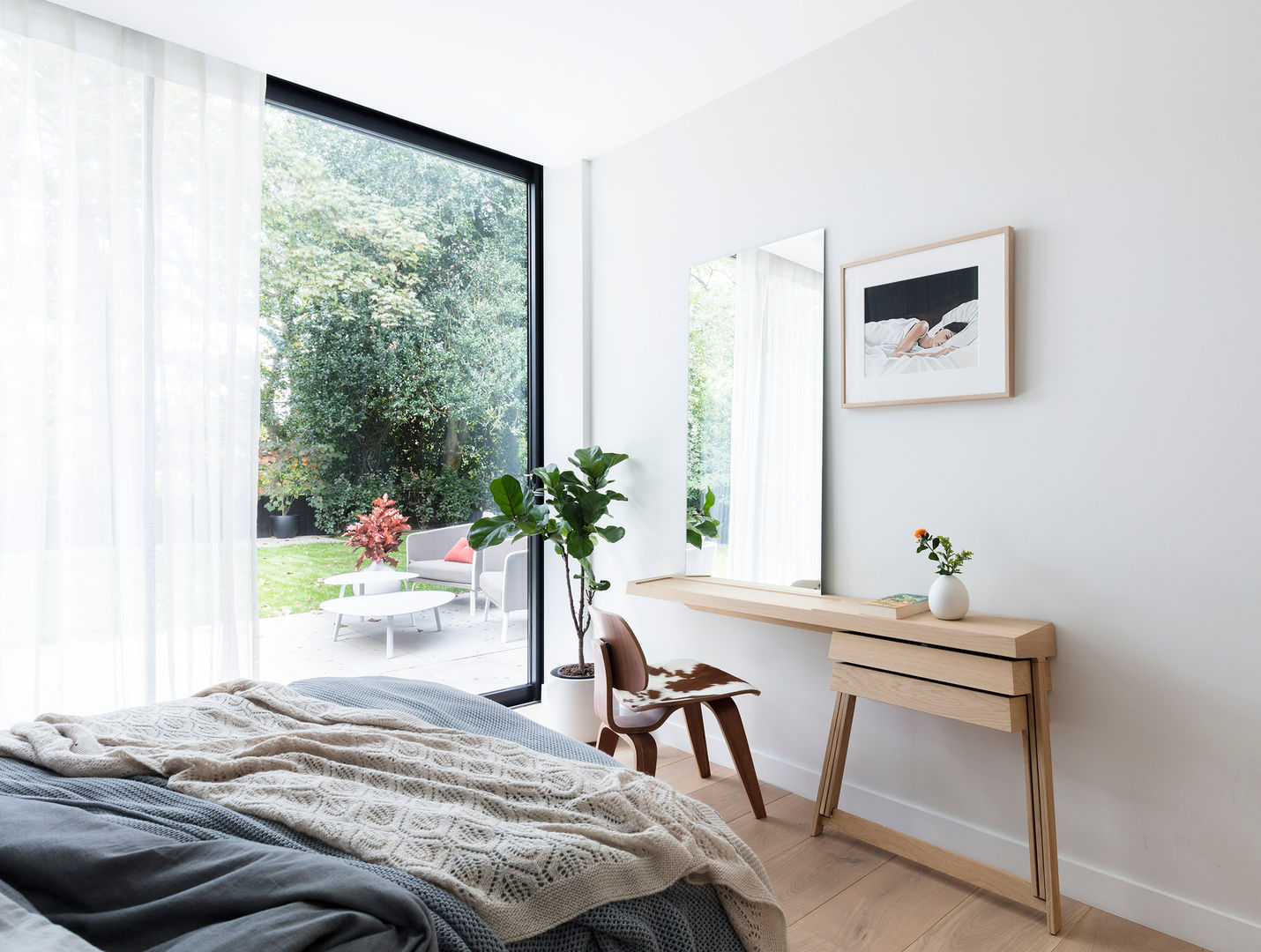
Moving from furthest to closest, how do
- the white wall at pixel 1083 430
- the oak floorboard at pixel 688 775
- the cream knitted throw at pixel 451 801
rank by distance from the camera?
the oak floorboard at pixel 688 775, the white wall at pixel 1083 430, the cream knitted throw at pixel 451 801

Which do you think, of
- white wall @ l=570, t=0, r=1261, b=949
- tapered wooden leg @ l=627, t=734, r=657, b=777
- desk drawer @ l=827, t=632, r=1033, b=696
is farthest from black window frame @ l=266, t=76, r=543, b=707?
desk drawer @ l=827, t=632, r=1033, b=696

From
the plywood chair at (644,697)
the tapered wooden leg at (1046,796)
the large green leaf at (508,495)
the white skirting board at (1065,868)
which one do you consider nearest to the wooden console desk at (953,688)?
the tapered wooden leg at (1046,796)

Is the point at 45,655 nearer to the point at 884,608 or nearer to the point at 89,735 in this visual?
the point at 89,735

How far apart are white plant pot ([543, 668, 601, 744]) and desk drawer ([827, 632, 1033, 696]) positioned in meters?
1.30

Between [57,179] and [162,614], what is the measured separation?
1449mm

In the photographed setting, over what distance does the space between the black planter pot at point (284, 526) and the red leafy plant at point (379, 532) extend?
0.22 meters

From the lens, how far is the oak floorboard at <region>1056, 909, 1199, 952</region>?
190cm

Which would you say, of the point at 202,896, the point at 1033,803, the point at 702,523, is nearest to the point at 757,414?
the point at 702,523

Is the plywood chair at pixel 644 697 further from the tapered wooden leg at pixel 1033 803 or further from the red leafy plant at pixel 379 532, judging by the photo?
the red leafy plant at pixel 379 532

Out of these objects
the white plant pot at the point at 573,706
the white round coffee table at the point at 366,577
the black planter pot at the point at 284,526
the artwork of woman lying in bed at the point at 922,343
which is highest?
the artwork of woman lying in bed at the point at 922,343

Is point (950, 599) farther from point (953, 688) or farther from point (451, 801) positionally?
point (451, 801)

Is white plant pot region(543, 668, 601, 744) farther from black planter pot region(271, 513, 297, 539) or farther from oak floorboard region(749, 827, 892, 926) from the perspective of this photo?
black planter pot region(271, 513, 297, 539)

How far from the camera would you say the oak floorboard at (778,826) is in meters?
2.42

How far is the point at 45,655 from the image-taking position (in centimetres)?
243
